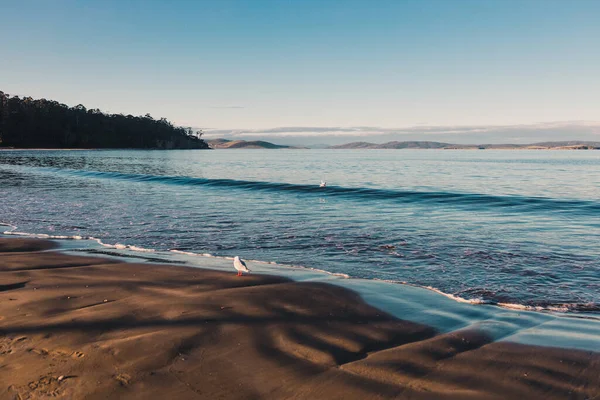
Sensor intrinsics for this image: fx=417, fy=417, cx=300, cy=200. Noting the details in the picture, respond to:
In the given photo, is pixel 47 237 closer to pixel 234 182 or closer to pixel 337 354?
pixel 337 354

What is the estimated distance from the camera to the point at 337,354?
15.5 feet

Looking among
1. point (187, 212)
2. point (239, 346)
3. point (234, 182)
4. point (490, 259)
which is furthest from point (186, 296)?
point (234, 182)

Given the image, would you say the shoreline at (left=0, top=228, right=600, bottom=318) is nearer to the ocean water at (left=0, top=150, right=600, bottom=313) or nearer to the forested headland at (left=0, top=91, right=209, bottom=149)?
the ocean water at (left=0, top=150, right=600, bottom=313)

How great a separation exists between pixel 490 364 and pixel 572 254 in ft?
26.7

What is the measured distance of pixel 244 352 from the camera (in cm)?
470

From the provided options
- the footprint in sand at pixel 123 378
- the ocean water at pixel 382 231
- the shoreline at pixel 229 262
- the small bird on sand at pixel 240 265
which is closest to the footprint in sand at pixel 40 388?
the footprint in sand at pixel 123 378

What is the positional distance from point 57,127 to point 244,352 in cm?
16527

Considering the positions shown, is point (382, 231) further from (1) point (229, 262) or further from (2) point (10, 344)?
(2) point (10, 344)

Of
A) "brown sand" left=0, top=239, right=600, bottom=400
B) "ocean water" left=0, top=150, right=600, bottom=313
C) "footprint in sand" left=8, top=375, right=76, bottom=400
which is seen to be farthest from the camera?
"ocean water" left=0, top=150, right=600, bottom=313

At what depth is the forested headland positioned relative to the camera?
133 metres

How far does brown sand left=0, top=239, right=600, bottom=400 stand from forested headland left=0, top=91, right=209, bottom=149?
499 ft

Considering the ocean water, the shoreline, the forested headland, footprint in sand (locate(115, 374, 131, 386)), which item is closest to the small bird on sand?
the shoreline

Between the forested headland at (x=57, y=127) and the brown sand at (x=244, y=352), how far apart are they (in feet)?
499

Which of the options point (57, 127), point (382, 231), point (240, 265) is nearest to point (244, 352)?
point (240, 265)
